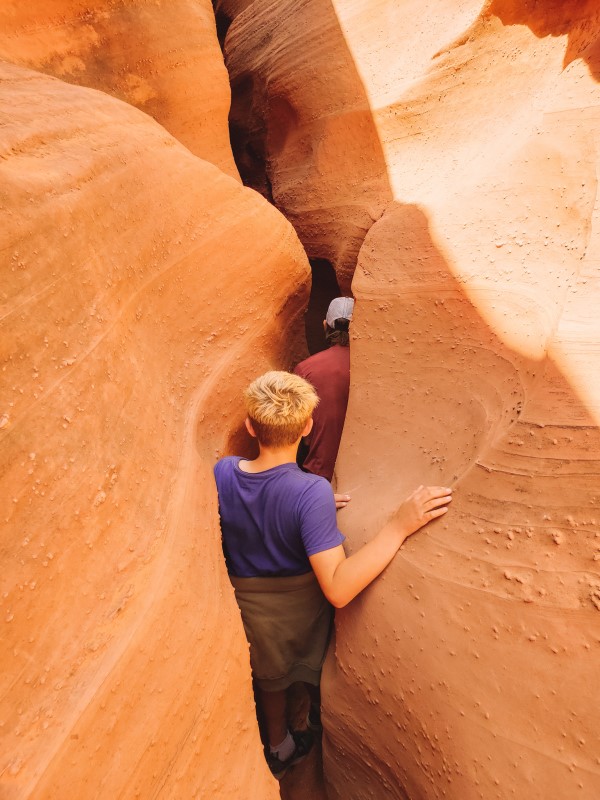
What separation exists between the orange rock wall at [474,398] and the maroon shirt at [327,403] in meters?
0.25

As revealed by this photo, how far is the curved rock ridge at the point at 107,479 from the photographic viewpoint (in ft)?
4.45

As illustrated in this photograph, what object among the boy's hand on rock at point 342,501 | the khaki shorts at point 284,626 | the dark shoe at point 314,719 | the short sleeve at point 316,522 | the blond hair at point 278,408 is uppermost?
the blond hair at point 278,408

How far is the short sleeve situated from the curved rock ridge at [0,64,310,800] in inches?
12.7

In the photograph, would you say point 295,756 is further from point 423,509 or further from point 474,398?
point 474,398

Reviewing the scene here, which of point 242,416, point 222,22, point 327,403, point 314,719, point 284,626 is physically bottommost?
point 314,719

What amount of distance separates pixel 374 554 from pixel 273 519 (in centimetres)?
36

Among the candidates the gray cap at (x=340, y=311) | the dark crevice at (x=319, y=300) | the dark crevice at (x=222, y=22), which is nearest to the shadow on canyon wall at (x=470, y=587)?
the gray cap at (x=340, y=311)

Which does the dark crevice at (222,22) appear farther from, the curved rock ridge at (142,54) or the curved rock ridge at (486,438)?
the curved rock ridge at (486,438)

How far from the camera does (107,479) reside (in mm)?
1594

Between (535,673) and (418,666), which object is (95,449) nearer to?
(418,666)

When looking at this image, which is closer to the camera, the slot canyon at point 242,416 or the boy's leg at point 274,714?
the slot canyon at point 242,416

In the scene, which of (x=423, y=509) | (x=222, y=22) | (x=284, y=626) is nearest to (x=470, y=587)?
(x=423, y=509)

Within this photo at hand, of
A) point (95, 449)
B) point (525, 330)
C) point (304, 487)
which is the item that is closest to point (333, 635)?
point (304, 487)

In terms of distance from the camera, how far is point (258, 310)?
277 cm
